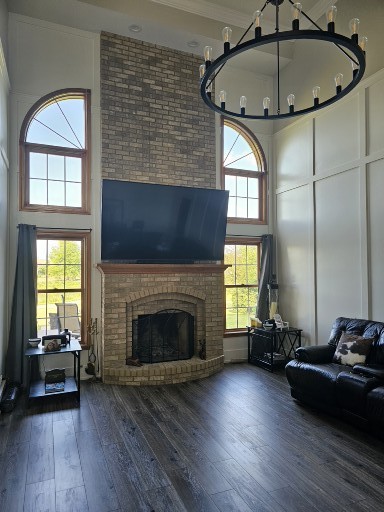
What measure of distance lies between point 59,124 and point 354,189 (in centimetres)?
434

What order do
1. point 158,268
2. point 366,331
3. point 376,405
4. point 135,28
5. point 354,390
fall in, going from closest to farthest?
1. point 376,405
2. point 354,390
3. point 366,331
4. point 135,28
5. point 158,268

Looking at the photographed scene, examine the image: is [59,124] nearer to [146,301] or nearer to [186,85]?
[186,85]

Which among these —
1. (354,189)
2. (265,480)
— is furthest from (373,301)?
(265,480)

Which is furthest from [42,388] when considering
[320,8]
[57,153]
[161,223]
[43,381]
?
[320,8]

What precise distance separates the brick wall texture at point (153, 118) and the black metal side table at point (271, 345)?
2.60 meters

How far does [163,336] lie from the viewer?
18.0 ft

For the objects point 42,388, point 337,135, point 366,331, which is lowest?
point 42,388

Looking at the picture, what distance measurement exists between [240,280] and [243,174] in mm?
1916

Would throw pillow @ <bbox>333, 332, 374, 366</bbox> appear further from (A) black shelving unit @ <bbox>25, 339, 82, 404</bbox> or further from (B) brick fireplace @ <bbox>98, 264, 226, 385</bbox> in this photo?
(A) black shelving unit @ <bbox>25, 339, 82, 404</bbox>

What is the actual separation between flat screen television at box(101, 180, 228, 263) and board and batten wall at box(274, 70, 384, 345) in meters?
1.31

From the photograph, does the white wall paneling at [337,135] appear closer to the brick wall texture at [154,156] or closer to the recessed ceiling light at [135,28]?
the brick wall texture at [154,156]

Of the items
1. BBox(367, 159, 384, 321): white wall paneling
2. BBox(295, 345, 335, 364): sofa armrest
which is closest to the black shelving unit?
BBox(295, 345, 335, 364): sofa armrest

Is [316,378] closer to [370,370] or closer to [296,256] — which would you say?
[370,370]

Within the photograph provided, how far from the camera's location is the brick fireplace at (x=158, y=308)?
194 inches
